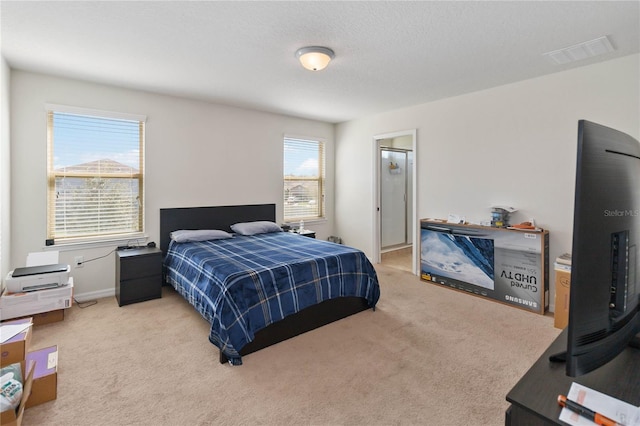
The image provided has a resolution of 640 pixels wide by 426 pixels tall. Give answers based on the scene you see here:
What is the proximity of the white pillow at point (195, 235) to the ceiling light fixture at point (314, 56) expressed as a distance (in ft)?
7.78

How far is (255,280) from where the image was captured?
2521 mm

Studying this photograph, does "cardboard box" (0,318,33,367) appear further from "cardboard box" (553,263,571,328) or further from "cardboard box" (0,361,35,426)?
"cardboard box" (553,263,571,328)

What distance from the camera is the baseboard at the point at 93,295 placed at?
357 cm

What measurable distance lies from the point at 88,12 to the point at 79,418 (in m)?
2.56

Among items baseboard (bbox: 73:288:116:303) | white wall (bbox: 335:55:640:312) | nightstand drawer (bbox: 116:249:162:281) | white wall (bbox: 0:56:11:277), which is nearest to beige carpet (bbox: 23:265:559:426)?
baseboard (bbox: 73:288:116:303)

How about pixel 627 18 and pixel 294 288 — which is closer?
pixel 627 18

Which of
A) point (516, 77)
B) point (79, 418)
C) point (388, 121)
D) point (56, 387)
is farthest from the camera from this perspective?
point (388, 121)

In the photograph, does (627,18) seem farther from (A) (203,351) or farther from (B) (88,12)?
(A) (203,351)

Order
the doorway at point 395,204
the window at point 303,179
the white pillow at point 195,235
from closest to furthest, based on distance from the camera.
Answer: the white pillow at point 195,235, the window at point 303,179, the doorway at point 395,204

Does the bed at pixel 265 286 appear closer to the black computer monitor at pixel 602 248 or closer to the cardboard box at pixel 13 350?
the cardboard box at pixel 13 350

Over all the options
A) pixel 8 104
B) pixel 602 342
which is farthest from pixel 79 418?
pixel 8 104

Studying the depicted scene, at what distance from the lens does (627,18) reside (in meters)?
2.23

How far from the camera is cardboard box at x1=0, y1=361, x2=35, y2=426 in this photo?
58.9 inches

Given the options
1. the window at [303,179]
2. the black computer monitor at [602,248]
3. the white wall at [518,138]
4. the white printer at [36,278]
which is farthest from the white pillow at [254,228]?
the black computer monitor at [602,248]
